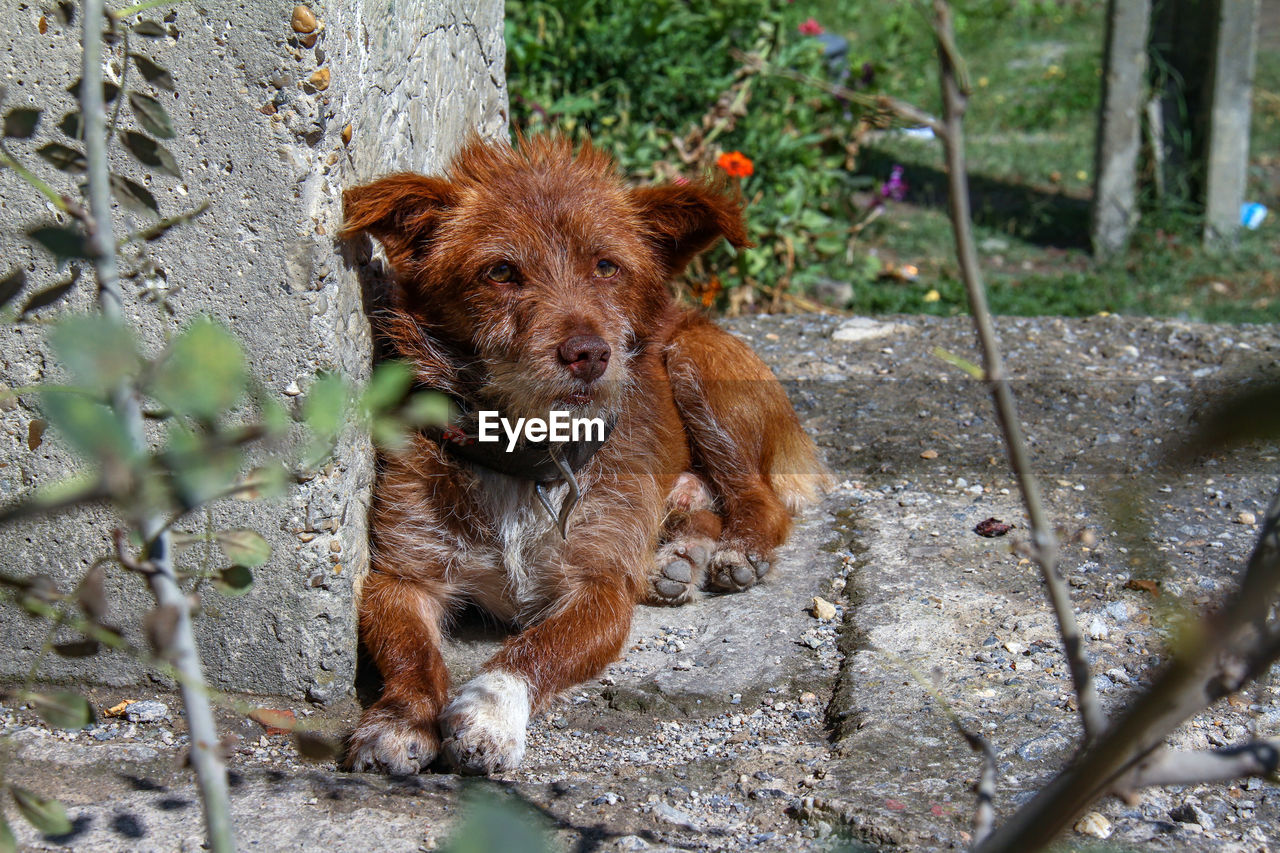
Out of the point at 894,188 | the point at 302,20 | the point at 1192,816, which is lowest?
the point at 1192,816

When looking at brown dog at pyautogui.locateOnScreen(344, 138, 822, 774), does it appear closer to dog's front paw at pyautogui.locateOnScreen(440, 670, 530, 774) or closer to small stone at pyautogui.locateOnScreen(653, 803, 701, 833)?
dog's front paw at pyautogui.locateOnScreen(440, 670, 530, 774)

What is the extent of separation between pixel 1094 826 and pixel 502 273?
198cm

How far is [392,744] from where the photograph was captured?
2570 millimetres

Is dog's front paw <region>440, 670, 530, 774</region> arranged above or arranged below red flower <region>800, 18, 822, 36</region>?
below

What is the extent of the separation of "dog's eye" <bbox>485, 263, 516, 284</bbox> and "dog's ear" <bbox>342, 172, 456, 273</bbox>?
0.65ft

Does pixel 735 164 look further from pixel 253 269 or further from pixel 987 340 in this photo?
pixel 987 340

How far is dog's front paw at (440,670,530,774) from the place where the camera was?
8.43 ft

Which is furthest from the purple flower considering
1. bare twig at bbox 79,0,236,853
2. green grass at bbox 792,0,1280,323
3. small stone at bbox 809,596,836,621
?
bare twig at bbox 79,0,236,853

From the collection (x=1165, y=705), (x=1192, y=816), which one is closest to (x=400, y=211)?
(x=1192, y=816)

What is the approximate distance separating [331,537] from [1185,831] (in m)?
1.95

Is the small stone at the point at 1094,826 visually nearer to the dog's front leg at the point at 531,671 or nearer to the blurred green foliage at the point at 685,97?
the dog's front leg at the point at 531,671

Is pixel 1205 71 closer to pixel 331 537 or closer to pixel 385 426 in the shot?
pixel 331 537

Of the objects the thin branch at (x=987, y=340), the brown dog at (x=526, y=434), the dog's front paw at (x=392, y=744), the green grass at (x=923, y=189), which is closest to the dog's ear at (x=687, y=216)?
the brown dog at (x=526, y=434)

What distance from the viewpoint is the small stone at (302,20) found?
91.6 inches
